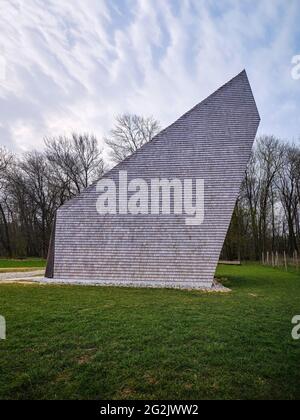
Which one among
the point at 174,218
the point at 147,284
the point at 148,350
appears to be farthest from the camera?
the point at 174,218

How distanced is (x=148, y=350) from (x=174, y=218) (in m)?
7.07

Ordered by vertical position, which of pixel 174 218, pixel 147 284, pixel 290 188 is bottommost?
pixel 147 284

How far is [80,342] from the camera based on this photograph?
4160 millimetres

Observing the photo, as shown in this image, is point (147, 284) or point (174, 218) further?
point (174, 218)

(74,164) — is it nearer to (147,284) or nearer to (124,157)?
(124,157)

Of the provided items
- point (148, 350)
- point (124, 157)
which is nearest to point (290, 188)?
point (124, 157)

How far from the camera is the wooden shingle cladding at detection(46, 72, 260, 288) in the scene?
33.1ft

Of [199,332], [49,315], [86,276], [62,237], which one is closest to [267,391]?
[199,332]

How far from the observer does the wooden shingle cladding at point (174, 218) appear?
10.1 m

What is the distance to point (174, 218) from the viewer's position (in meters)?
10.7

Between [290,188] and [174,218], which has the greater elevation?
[290,188]

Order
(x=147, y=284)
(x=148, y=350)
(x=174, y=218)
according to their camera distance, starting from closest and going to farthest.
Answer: (x=148, y=350), (x=147, y=284), (x=174, y=218)

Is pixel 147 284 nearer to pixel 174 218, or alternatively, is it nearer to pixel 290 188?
pixel 174 218
